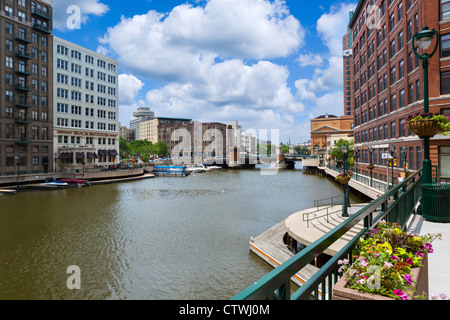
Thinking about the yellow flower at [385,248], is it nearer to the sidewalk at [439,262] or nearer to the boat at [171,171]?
the sidewalk at [439,262]

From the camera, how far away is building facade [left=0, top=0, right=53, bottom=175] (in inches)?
2199

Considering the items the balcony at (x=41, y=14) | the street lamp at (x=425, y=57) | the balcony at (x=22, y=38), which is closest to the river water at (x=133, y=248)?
the street lamp at (x=425, y=57)

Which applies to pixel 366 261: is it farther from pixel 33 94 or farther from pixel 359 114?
pixel 33 94

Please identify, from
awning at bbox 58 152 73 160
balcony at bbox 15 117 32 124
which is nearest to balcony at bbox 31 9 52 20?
balcony at bbox 15 117 32 124

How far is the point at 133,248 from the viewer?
2030 cm

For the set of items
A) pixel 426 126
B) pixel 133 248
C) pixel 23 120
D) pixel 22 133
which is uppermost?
pixel 23 120

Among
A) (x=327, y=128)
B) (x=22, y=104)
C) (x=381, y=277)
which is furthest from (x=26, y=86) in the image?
(x=327, y=128)

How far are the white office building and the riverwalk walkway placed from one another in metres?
60.4

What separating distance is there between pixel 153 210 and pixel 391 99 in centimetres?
3773

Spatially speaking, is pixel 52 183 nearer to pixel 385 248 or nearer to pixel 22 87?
pixel 22 87

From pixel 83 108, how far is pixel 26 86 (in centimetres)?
1430

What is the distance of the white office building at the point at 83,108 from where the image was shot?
218ft

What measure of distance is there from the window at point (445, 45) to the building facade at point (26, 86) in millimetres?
69292
